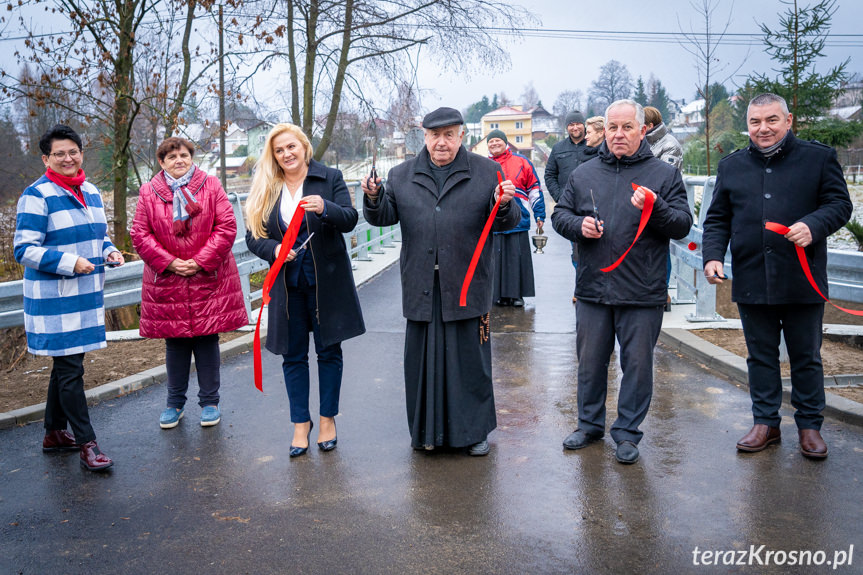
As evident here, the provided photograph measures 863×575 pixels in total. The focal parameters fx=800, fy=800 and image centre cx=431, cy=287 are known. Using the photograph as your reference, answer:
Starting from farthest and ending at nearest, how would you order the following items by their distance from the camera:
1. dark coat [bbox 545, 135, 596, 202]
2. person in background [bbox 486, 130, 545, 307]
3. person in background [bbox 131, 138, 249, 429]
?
1. dark coat [bbox 545, 135, 596, 202]
2. person in background [bbox 486, 130, 545, 307]
3. person in background [bbox 131, 138, 249, 429]

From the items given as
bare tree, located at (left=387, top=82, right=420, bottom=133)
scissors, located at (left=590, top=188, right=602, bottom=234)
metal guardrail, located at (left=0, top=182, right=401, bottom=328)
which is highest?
bare tree, located at (left=387, top=82, right=420, bottom=133)

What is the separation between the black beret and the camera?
4680mm

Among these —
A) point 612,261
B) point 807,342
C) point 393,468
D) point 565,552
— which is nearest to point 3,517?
point 393,468

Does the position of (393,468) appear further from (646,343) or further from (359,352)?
(359,352)

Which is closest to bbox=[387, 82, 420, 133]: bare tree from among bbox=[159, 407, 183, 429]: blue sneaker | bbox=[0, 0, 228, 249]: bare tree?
bbox=[0, 0, 228, 249]: bare tree

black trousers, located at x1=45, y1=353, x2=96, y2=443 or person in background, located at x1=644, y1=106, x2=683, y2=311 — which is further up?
person in background, located at x1=644, y1=106, x2=683, y2=311

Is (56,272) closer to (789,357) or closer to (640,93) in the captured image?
(789,357)

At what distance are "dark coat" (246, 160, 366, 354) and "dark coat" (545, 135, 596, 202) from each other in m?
4.66

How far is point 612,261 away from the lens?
4.72 m

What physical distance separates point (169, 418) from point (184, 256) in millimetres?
1174

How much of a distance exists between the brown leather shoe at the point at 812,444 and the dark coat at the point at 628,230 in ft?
3.79

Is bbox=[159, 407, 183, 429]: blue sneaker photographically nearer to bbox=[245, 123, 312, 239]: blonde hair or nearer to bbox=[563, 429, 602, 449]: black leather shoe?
bbox=[245, 123, 312, 239]: blonde hair

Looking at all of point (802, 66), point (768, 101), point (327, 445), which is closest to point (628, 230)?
point (768, 101)

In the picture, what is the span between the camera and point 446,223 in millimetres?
4750
